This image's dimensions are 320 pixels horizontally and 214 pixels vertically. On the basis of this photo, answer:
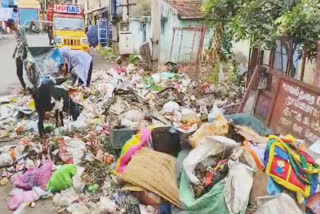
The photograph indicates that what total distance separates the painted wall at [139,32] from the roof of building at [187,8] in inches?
79.2

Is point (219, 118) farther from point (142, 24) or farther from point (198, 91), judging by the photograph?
point (142, 24)

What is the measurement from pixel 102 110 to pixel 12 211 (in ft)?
11.7

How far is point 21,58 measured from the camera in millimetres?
9859

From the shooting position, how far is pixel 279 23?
5871 millimetres

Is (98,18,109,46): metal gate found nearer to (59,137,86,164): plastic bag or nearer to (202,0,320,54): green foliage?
(202,0,320,54): green foliage

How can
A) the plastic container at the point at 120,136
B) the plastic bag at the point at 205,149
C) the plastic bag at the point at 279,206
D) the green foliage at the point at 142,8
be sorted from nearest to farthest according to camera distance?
1. the plastic bag at the point at 279,206
2. the plastic bag at the point at 205,149
3. the plastic container at the point at 120,136
4. the green foliage at the point at 142,8

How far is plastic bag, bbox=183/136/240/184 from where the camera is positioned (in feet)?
13.0

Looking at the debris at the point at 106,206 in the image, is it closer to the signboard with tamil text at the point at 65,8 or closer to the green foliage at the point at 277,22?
the green foliage at the point at 277,22

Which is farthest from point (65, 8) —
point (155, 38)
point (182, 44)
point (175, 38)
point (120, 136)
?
point (120, 136)

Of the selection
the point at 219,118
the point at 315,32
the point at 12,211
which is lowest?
the point at 12,211

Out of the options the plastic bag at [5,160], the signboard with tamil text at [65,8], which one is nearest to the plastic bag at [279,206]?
the plastic bag at [5,160]

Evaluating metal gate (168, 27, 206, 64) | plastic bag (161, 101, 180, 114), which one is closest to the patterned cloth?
plastic bag (161, 101, 180, 114)

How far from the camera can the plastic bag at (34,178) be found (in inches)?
195

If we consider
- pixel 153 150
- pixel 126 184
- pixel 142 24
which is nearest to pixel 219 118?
pixel 153 150
